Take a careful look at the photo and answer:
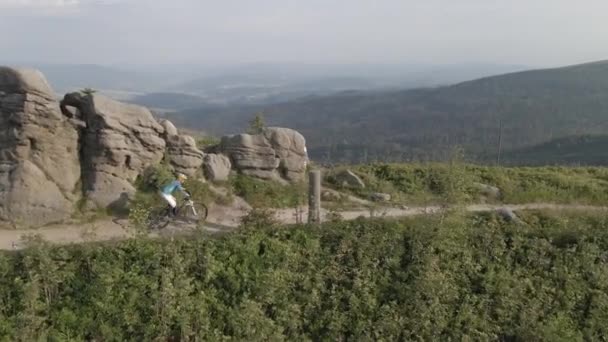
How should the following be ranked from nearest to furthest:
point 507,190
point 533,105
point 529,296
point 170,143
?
point 529,296
point 170,143
point 507,190
point 533,105

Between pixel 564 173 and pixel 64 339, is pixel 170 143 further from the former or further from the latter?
pixel 564 173

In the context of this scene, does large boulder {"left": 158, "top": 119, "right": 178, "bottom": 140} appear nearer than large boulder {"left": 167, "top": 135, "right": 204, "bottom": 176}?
No

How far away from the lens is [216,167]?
19.6 meters

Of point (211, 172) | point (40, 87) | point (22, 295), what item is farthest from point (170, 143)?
point (22, 295)

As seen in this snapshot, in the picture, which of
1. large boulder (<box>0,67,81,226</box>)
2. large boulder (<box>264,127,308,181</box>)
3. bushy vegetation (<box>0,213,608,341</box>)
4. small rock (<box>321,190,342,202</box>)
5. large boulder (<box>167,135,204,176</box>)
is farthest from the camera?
large boulder (<box>264,127,308,181</box>)

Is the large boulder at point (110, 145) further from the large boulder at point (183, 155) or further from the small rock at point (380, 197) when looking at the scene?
the small rock at point (380, 197)

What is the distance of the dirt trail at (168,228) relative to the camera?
15.0 m

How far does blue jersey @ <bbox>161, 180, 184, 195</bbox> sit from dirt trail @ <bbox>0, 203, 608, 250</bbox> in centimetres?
110

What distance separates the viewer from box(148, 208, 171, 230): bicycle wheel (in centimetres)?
1641

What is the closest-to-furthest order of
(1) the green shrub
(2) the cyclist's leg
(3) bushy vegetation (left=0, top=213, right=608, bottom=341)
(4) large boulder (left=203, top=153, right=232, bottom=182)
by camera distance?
(3) bushy vegetation (left=0, top=213, right=608, bottom=341) → (2) the cyclist's leg → (1) the green shrub → (4) large boulder (left=203, top=153, right=232, bottom=182)

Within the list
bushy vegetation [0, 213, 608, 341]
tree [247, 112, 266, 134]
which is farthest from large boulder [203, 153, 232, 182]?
bushy vegetation [0, 213, 608, 341]

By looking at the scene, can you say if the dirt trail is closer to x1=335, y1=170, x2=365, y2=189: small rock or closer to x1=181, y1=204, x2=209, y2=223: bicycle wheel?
x1=181, y1=204, x2=209, y2=223: bicycle wheel

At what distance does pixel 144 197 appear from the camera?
58.2ft

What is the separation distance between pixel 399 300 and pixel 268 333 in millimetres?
3993
